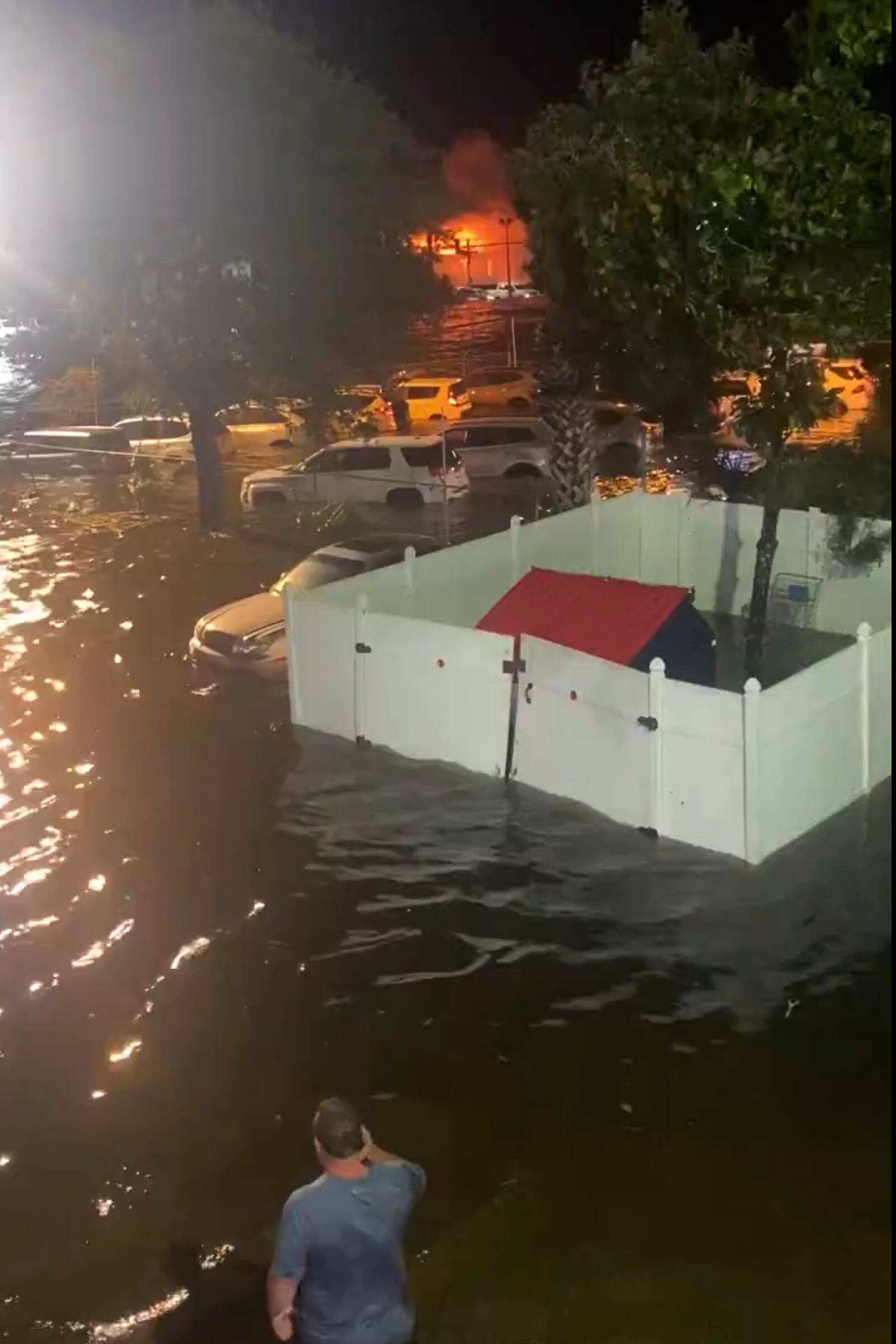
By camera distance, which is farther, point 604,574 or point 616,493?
point 616,493

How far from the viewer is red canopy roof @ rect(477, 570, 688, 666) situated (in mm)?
11906

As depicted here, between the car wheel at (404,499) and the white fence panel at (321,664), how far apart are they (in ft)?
40.3

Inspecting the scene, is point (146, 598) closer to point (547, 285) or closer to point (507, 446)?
point (547, 285)

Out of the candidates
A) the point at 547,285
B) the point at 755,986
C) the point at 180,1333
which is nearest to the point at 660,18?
the point at 547,285

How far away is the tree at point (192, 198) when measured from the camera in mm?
22109

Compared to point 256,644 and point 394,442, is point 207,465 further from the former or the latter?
point 256,644

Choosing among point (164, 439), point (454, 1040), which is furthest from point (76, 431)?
point (454, 1040)

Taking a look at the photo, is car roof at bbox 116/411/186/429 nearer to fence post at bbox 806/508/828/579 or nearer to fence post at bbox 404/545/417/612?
fence post at bbox 404/545/417/612

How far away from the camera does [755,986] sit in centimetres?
872

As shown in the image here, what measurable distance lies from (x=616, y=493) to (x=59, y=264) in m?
10.5

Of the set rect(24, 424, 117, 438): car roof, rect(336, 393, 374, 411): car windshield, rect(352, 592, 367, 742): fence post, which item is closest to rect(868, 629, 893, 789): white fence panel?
rect(352, 592, 367, 742): fence post

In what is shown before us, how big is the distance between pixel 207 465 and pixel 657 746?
51.4 feet

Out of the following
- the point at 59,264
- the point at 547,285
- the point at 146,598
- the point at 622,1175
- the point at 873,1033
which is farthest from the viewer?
the point at 59,264

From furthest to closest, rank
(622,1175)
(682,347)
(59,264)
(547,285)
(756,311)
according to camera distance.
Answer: (59,264) < (547,285) < (682,347) < (756,311) < (622,1175)
